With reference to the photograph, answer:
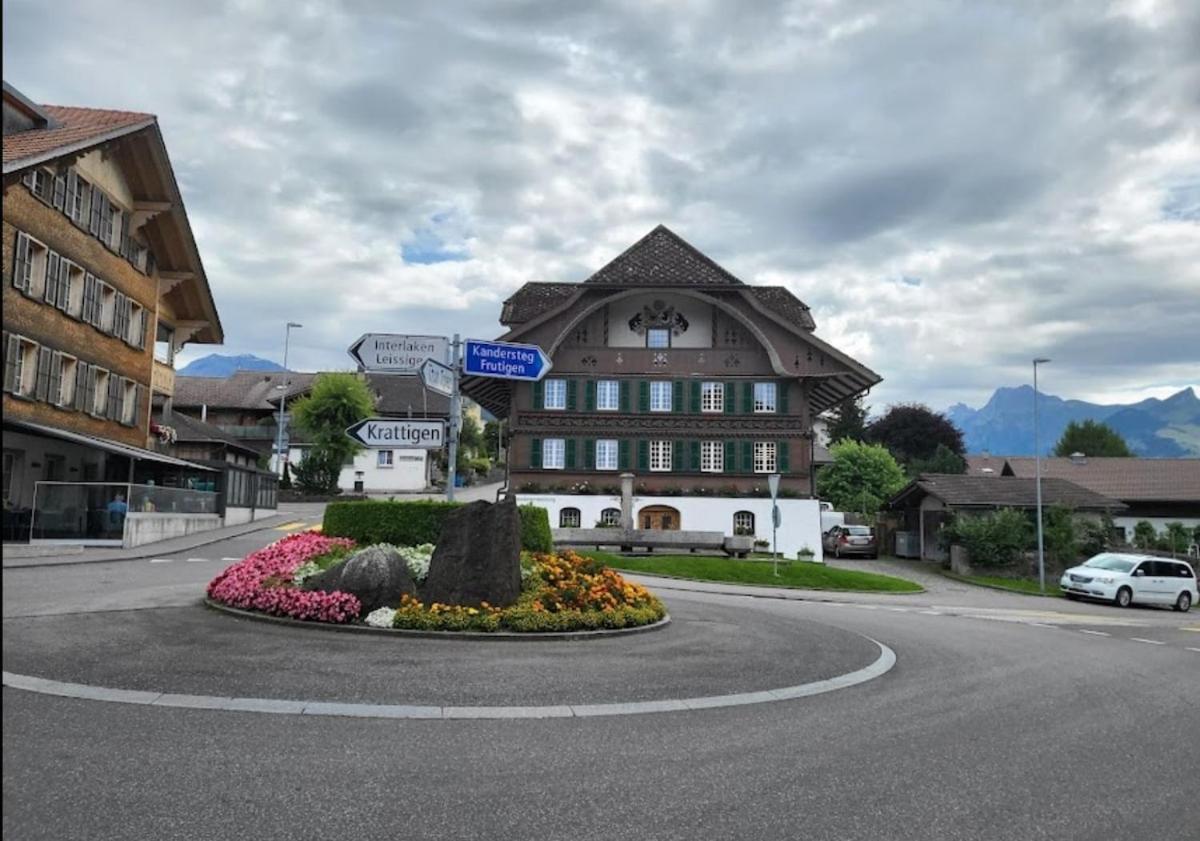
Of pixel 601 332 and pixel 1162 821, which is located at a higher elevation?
pixel 601 332

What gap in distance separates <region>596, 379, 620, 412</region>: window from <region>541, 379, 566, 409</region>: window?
1673 millimetres

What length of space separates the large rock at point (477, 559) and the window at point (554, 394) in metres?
30.2

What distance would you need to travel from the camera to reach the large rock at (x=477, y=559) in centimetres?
1297

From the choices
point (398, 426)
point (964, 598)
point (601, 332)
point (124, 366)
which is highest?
point (601, 332)

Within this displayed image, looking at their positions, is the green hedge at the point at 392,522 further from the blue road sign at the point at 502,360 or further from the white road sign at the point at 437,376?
the white road sign at the point at 437,376

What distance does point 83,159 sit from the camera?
1224 inches

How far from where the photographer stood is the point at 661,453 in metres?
44.0

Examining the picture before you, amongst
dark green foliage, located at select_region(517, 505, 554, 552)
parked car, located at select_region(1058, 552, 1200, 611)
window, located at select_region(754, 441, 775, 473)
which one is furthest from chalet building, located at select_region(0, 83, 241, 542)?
parked car, located at select_region(1058, 552, 1200, 611)

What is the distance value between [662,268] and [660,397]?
6.31 metres

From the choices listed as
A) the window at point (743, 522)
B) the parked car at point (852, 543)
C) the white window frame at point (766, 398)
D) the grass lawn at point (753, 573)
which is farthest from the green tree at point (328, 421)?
the grass lawn at point (753, 573)

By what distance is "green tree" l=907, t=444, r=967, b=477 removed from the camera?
81.1m

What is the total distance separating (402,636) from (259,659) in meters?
2.20

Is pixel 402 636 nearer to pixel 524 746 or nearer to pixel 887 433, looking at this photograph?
pixel 524 746

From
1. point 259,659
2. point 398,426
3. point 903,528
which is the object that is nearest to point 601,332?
point 903,528
